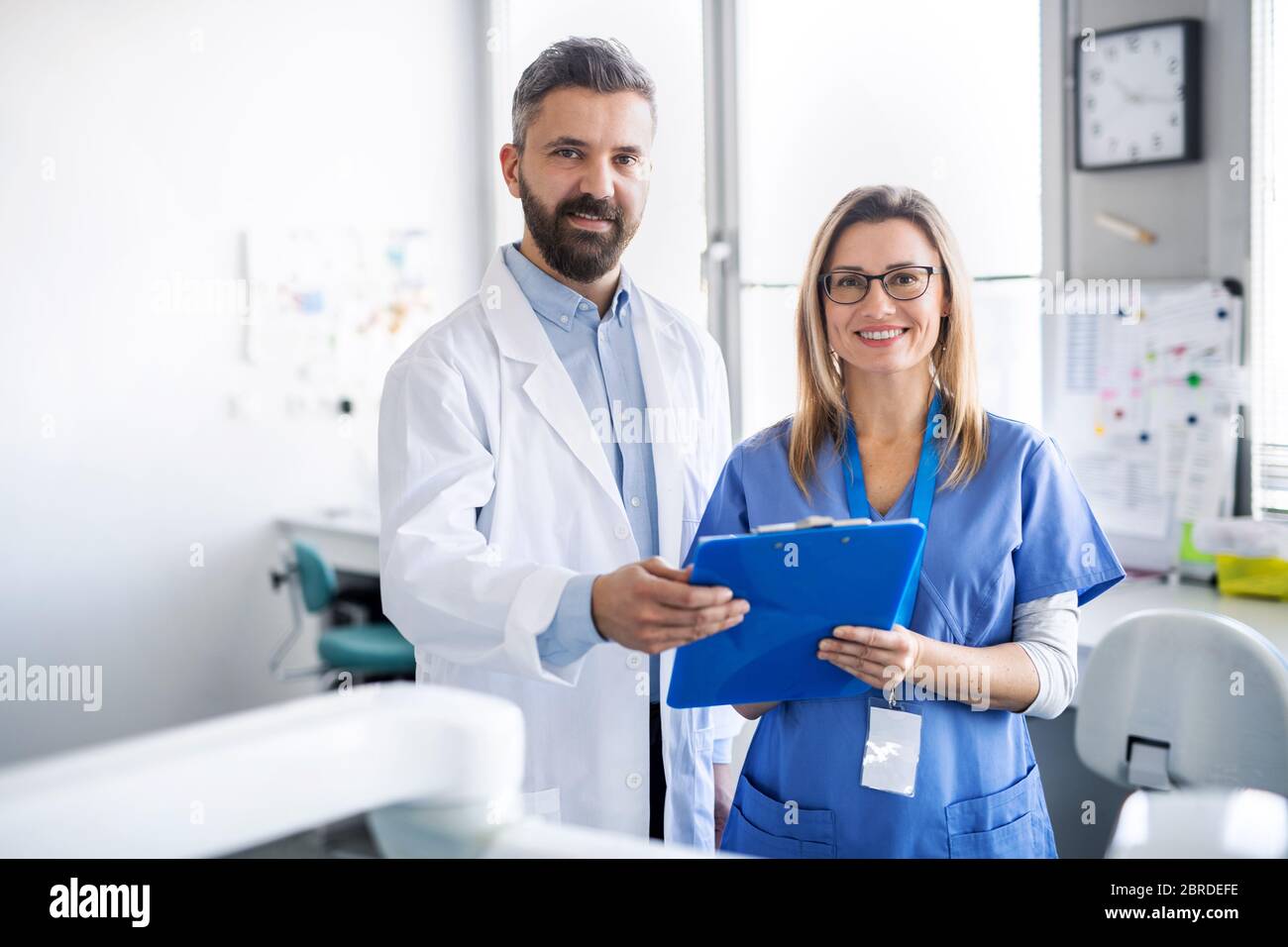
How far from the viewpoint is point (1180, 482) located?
246cm

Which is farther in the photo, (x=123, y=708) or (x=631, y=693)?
(x=123, y=708)

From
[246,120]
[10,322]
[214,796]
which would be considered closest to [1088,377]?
[214,796]

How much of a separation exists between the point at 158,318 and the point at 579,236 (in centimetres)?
245

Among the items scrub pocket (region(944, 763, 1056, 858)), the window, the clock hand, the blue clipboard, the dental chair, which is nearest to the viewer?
the blue clipboard

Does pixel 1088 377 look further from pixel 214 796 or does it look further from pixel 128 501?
pixel 128 501

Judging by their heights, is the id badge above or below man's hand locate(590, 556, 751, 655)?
below

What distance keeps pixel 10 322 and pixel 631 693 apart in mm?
2621

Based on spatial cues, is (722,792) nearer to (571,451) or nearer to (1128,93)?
(571,451)

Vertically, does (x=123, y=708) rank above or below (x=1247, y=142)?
below

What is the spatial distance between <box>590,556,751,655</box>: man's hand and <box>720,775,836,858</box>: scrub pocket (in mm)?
285

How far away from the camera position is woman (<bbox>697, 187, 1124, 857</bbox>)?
1265 mm

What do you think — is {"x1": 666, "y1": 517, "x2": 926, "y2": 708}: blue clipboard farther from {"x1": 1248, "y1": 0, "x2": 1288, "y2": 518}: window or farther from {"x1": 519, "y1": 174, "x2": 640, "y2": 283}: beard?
{"x1": 1248, "y1": 0, "x2": 1288, "y2": 518}: window

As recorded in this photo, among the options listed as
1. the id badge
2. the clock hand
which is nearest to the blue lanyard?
the id badge
